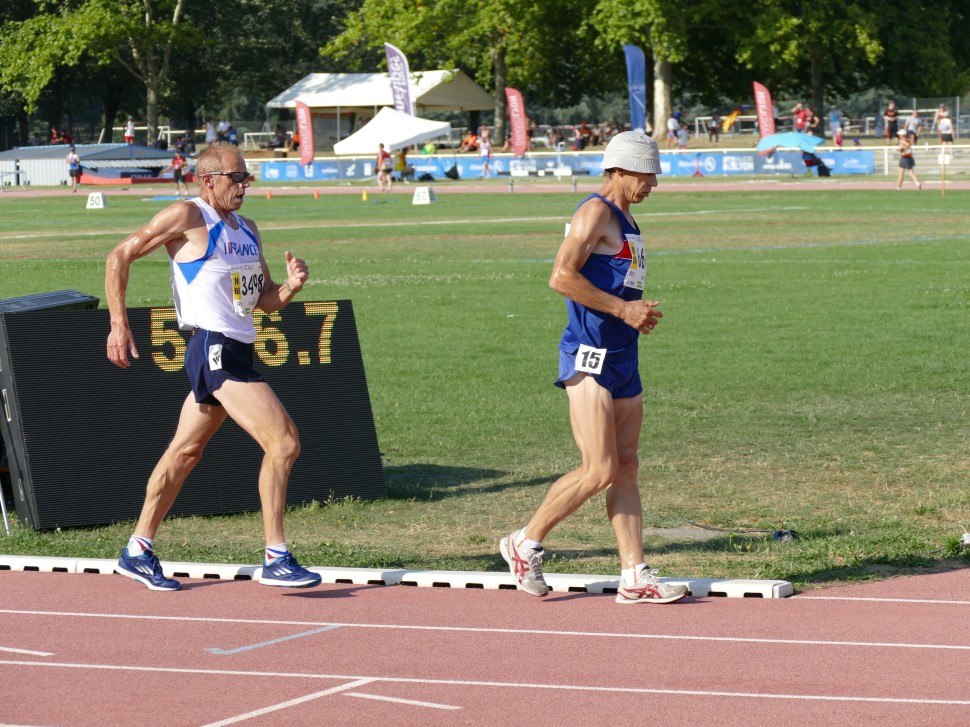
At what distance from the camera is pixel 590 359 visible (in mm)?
7090

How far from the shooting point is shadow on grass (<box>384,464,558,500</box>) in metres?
10.3

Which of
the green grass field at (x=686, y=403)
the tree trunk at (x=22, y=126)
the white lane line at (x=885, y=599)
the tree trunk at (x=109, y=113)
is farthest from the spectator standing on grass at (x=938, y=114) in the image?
the white lane line at (x=885, y=599)

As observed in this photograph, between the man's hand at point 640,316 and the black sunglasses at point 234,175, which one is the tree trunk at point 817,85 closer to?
the black sunglasses at point 234,175

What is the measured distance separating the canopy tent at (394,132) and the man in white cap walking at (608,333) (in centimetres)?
5873

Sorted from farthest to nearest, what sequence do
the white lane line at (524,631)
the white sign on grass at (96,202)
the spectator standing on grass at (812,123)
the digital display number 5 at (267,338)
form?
the spectator standing on grass at (812,123) → the white sign on grass at (96,202) → the digital display number 5 at (267,338) → the white lane line at (524,631)

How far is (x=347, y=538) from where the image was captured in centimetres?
906

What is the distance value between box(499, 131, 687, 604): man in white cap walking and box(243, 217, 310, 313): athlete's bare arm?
4.10ft

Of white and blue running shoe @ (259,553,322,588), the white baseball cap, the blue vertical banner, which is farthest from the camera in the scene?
the blue vertical banner

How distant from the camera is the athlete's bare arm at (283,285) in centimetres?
761

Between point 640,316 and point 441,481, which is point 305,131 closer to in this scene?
point 441,481

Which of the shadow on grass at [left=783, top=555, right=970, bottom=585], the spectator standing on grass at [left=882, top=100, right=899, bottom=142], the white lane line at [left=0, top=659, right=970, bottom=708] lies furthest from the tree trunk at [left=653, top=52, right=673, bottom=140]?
the white lane line at [left=0, top=659, right=970, bottom=708]

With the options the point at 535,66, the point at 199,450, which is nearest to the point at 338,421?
the point at 199,450

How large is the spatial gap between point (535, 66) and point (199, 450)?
71.3 metres

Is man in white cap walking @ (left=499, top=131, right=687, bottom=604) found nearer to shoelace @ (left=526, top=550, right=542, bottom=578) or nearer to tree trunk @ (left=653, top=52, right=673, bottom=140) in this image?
shoelace @ (left=526, top=550, right=542, bottom=578)
